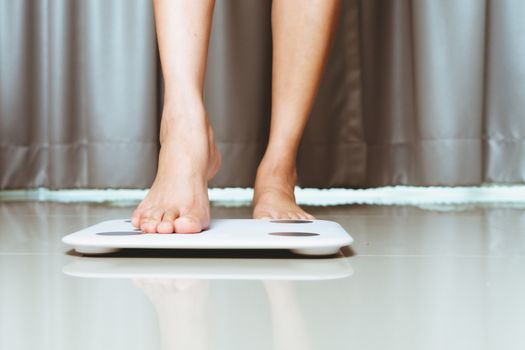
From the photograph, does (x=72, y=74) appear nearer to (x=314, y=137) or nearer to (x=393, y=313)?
(x=314, y=137)

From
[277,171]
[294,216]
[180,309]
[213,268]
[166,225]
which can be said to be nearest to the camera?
[180,309]

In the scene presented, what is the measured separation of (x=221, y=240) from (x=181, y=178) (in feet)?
0.64

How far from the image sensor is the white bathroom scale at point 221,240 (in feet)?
2.31

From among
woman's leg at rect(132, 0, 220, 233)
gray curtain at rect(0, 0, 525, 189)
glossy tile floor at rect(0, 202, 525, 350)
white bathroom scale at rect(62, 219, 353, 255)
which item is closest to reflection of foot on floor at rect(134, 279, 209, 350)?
glossy tile floor at rect(0, 202, 525, 350)

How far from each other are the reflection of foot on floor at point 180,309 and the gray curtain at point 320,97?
4.00 feet

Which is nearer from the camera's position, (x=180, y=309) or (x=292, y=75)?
(x=180, y=309)

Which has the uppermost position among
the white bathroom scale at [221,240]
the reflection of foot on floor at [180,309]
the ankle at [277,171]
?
the ankle at [277,171]

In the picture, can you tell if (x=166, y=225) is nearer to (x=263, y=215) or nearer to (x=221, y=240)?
(x=221, y=240)

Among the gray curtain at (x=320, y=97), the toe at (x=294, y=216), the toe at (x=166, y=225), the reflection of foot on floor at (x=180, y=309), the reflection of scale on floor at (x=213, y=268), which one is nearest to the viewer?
the reflection of foot on floor at (x=180, y=309)

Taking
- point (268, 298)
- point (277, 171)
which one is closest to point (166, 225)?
point (268, 298)

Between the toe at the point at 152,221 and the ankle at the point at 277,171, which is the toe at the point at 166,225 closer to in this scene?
the toe at the point at 152,221

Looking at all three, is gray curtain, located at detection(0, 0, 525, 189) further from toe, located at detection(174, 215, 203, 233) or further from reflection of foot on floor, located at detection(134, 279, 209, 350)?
reflection of foot on floor, located at detection(134, 279, 209, 350)

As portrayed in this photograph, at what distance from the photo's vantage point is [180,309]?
486 millimetres

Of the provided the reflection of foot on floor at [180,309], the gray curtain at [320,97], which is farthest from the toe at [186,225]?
the gray curtain at [320,97]
